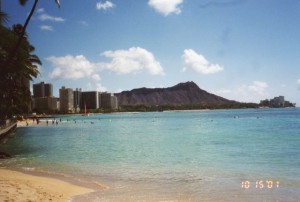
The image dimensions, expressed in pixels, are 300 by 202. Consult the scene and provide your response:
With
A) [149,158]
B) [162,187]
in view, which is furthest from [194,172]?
[149,158]

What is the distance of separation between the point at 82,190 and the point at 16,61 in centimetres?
1545

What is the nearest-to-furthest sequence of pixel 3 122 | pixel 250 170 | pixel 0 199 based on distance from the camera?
pixel 0 199 → pixel 250 170 → pixel 3 122

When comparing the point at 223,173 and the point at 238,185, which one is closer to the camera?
the point at 238,185

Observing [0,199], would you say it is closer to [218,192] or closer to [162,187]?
[162,187]

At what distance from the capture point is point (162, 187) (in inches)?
624
